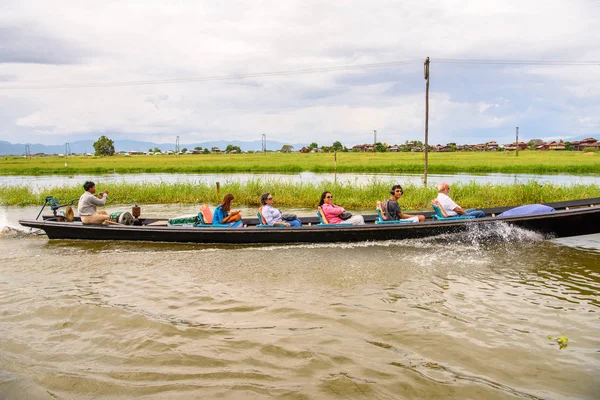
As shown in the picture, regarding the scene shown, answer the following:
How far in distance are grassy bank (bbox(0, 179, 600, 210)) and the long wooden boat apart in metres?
5.00

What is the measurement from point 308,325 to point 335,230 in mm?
4736

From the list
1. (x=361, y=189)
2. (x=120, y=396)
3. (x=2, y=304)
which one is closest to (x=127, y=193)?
(x=361, y=189)

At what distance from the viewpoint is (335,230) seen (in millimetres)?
10484

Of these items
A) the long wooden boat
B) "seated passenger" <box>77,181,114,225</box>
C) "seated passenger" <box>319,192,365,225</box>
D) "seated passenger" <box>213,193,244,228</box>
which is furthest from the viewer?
"seated passenger" <box>77,181,114,225</box>

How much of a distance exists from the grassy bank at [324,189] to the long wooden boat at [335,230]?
4997mm

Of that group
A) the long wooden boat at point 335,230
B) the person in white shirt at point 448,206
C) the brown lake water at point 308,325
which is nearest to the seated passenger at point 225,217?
the long wooden boat at point 335,230

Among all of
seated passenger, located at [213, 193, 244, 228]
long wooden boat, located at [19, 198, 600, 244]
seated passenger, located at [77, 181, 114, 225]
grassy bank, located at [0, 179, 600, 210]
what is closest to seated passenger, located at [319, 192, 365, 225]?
long wooden boat, located at [19, 198, 600, 244]

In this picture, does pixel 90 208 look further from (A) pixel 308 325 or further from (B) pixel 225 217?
(A) pixel 308 325

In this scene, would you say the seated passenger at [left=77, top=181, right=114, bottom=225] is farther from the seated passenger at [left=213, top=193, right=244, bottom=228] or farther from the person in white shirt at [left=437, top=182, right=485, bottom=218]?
the person in white shirt at [left=437, top=182, right=485, bottom=218]

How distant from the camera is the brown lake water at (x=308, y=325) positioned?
4.48m

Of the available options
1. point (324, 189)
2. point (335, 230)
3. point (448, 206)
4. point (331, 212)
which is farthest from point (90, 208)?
point (324, 189)

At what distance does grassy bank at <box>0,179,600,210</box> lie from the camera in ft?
54.4

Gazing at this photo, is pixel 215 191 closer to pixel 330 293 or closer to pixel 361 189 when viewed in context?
pixel 361 189

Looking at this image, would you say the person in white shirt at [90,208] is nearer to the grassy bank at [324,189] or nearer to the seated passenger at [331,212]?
the seated passenger at [331,212]
